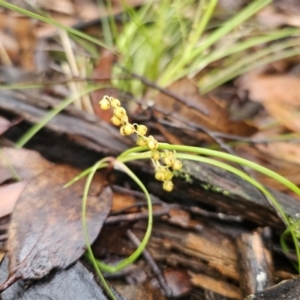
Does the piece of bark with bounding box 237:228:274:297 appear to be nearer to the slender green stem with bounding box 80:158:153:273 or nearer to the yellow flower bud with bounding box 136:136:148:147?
the slender green stem with bounding box 80:158:153:273

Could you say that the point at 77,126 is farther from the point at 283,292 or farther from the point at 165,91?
the point at 283,292

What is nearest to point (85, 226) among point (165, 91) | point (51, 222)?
point (51, 222)

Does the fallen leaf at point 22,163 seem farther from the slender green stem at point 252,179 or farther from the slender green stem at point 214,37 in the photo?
the slender green stem at point 214,37

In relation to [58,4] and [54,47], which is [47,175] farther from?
[58,4]

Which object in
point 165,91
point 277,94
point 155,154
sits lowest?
point 277,94

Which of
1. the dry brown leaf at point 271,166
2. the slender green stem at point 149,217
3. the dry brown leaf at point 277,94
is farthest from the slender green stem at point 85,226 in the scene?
the dry brown leaf at point 277,94
